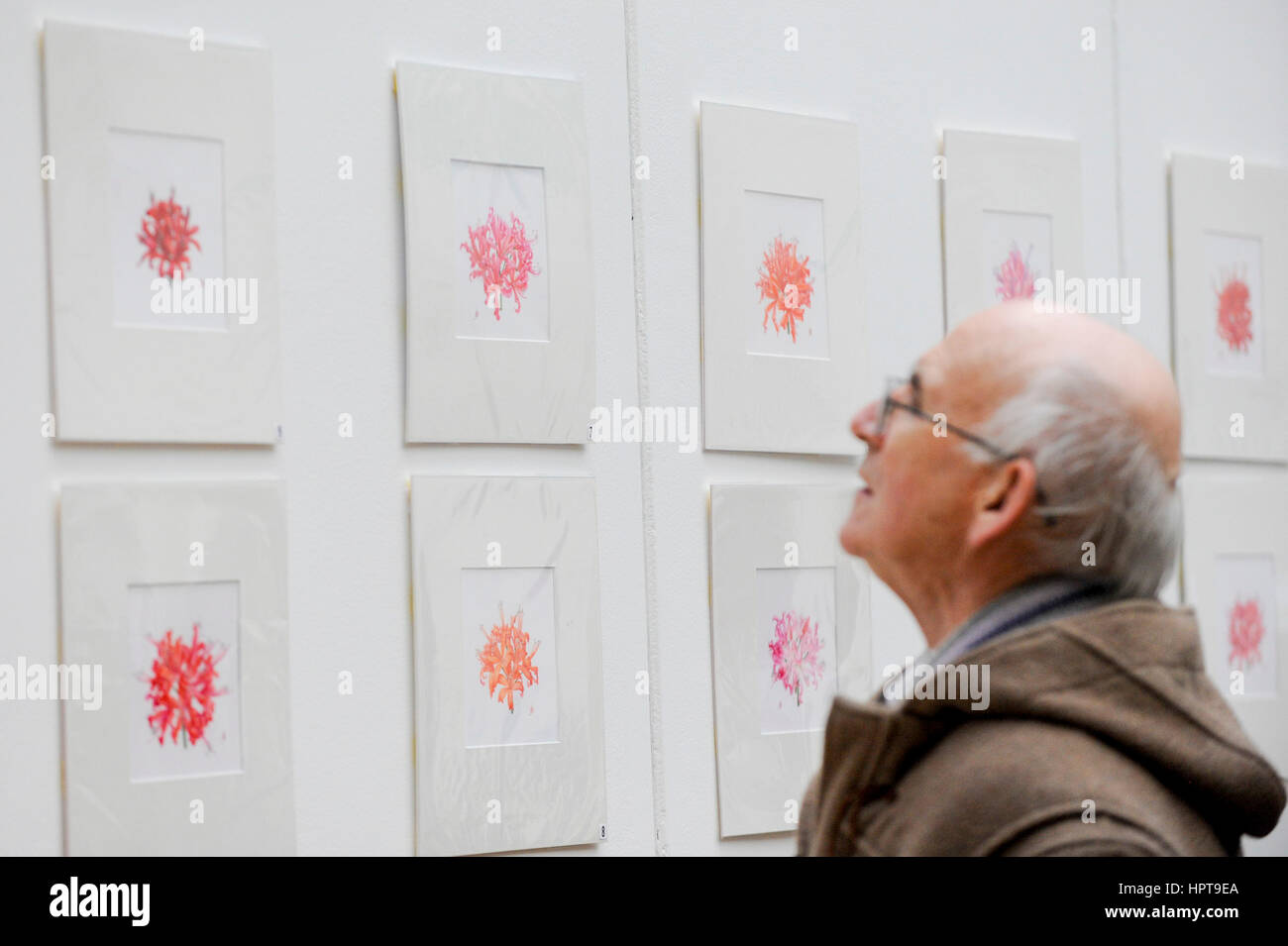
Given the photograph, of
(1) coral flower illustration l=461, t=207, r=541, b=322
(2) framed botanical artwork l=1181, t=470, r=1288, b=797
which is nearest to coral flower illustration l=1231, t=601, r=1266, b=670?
(2) framed botanical artwork l=1181, t=470, r=1288, b=797

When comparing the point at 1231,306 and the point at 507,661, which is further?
the point at 1231,306

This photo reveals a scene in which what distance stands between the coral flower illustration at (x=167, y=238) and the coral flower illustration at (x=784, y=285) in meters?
1.30

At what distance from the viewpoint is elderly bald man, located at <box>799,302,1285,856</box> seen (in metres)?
1.53

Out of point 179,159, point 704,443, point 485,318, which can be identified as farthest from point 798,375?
point 179,159

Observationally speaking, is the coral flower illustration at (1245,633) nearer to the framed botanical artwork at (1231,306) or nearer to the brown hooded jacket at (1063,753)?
the framed botanical artwork at (1231,306)

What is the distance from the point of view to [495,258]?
3236 mm

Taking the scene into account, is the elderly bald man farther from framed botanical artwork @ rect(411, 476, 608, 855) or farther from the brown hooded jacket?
framed botanical artwork @ rect(411, 476, 608, 855)

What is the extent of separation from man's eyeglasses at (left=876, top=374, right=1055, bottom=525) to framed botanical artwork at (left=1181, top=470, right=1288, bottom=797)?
2.53m

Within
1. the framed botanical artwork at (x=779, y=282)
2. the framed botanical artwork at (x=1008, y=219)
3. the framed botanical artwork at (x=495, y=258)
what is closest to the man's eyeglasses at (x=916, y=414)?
the framed botanical artwork at (x=495, y=258)

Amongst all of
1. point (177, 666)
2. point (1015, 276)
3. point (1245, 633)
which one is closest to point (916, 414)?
point (177, 666)

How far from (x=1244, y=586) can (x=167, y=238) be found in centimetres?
302

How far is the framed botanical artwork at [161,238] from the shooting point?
2.80 meters

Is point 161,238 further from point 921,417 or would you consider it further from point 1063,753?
point 1063,753

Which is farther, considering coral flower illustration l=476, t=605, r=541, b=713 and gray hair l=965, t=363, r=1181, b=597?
coral flower illustration l=476, t=605, r=541, b=713
